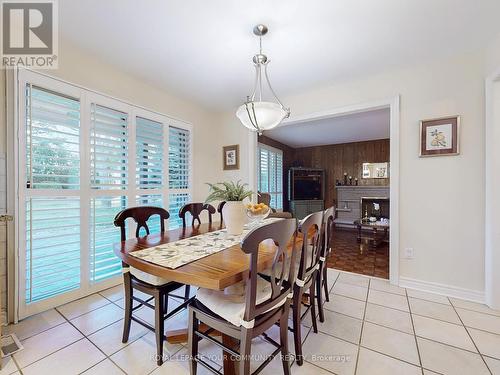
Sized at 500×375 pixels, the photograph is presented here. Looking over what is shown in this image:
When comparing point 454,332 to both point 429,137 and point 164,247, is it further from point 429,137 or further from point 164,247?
point 164,247

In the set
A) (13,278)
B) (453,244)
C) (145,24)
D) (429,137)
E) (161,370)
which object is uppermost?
(145,24)

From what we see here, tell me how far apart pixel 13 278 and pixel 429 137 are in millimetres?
4056

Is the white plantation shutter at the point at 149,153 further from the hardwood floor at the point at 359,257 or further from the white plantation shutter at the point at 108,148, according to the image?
the hardwood floor at the point at 359,257

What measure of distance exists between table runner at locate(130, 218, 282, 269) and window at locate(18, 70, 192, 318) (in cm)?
124

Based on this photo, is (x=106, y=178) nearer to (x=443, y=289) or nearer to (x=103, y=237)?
(x=103, y=237)

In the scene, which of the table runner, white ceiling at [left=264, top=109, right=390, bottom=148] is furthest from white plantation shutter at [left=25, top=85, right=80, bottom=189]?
white ceiling at [left=264, top=109, right=390, bottom=148]

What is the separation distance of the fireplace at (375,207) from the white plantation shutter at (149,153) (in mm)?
5095

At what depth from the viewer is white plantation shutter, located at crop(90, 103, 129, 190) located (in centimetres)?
234

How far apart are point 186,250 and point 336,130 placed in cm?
471

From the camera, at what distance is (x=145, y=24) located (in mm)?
1867

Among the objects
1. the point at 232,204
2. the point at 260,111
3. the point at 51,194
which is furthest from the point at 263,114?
the point at 51,194

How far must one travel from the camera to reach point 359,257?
12.0 ft

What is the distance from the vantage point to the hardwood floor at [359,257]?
308cm

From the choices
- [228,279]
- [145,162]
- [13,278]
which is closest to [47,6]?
[145,162]
